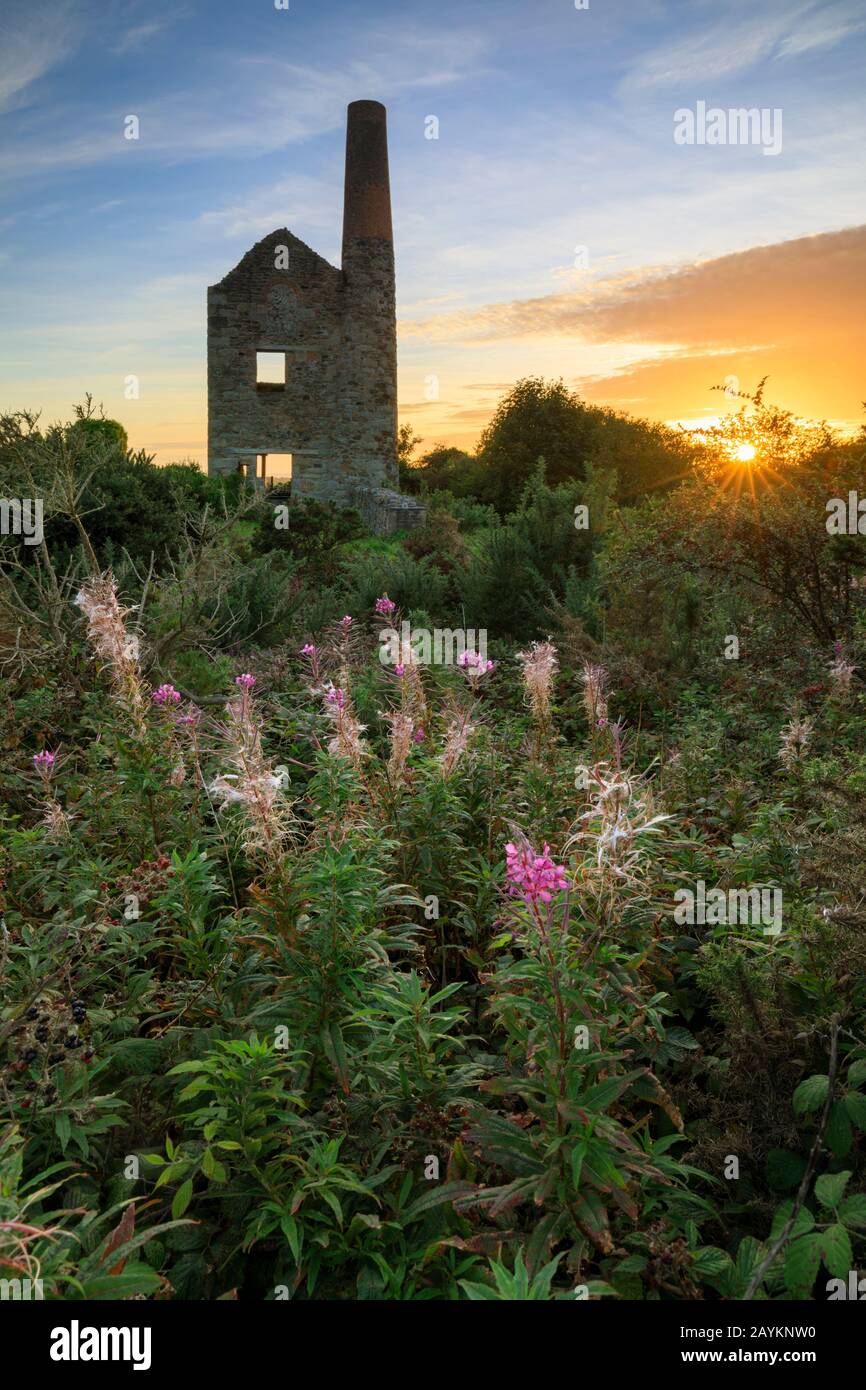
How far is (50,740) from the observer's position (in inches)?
269

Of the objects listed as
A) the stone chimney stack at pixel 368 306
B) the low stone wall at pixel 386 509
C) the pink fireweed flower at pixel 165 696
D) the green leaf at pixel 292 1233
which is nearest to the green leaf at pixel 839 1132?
the green leaf at pixel 292 1233

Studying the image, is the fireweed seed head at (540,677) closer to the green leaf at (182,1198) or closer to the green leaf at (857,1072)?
the green leaf at (857,1072)

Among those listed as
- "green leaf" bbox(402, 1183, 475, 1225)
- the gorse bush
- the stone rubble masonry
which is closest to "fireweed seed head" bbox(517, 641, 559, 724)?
the gorse bush

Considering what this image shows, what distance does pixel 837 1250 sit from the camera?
7.59 feet

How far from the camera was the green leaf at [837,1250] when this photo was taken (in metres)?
2.29

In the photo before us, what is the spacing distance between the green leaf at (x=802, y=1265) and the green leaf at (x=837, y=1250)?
0.08 feet

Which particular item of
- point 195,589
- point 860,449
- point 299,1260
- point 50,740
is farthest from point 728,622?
point 299,1260

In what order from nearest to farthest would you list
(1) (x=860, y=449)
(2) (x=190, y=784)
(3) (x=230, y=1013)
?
(3) (x=230, y=1013)
(2) (x=190, y=784)
(1) (x=860, y=449)

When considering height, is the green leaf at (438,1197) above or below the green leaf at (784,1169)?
above

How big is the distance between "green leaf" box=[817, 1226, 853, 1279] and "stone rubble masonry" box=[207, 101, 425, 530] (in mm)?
25146

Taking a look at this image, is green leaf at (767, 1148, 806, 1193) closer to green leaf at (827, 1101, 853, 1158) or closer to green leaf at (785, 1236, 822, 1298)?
green leaf at (827, 1101, 853, 1158)
